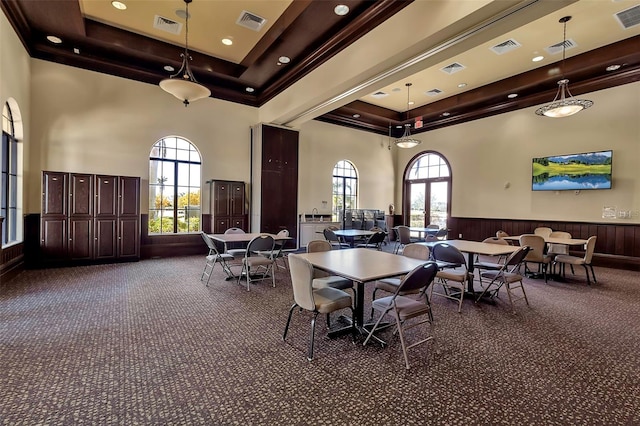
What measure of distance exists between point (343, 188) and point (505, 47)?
6.02 m

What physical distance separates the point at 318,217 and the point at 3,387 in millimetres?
8169

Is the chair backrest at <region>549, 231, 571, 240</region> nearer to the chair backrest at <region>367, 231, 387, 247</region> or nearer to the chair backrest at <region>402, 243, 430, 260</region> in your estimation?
the chair backrest at <region>367, 231, 387, 247</region>

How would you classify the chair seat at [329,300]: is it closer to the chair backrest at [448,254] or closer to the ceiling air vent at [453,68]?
the chair backrest at [448,254]

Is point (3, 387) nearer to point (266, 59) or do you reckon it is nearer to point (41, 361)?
point (41, 361)

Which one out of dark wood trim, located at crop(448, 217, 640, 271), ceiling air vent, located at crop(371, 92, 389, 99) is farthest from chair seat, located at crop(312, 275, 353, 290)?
dark wood trim, located at crop(448, 217, 640, 271)

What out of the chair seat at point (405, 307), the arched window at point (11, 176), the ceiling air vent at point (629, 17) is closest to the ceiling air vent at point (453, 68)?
the ceiling air vent at point (629, 17)

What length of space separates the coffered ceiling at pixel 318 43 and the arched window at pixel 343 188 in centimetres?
312

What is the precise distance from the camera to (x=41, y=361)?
8.50 feet

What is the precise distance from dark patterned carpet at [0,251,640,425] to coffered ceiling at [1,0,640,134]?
3651 millimetres

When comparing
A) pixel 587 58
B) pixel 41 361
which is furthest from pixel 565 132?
pixel 41 361

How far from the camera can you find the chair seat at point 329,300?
2.73 meters

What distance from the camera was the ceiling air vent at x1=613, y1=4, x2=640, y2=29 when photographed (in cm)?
495

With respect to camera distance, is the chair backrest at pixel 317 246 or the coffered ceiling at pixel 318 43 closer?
the chair backrest at pixel 317 246

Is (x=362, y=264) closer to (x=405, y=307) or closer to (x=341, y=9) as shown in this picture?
(x=405, y=307)
